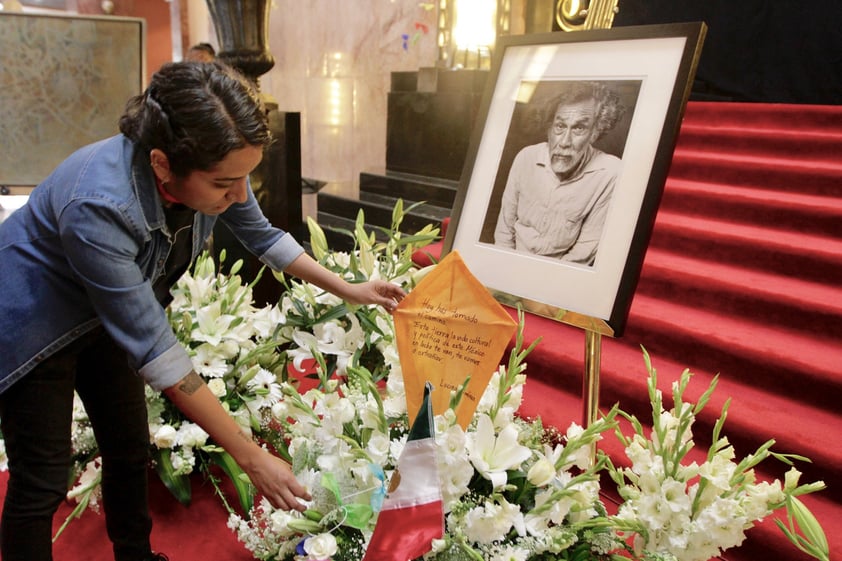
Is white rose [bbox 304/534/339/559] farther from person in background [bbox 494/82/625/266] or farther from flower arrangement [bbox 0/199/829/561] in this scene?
person in background [bbox 494/82/625/266]

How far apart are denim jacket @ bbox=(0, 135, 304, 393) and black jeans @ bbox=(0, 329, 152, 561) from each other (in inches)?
2.4

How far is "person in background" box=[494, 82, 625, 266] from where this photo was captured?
3.94 feet

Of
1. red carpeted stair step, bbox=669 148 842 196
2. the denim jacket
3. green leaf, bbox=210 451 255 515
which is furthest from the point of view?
red carpeted stair step, bbox=669 148 842 196

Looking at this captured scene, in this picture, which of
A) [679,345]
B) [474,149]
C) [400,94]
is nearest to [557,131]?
[474,149]

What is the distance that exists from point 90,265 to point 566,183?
90 cm

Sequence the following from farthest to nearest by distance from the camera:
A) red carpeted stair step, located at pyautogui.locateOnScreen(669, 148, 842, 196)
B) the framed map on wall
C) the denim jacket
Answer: red carpeted stair step, located at pyautogui.locateOnScreen(669, 148, 842, 196), the framed map on wall, the denim jacket

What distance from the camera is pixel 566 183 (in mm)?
1253

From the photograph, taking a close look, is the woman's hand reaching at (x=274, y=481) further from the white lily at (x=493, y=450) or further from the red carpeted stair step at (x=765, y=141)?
the red carpeted stair step at (x=765, y=141)

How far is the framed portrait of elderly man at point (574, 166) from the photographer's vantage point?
1134mm

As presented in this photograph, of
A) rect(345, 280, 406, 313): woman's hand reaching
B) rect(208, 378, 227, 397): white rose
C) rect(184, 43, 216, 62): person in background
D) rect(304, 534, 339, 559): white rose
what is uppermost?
rect(184, 43, 216, 62): person in background

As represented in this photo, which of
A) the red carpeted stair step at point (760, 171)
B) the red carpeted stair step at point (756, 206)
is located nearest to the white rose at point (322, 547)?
the red carpeted stair step at point (756, 206)

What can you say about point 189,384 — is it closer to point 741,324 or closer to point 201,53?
point 741,324

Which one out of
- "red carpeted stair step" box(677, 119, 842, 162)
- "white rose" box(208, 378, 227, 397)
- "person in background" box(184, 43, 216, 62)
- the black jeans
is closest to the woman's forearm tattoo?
the black jeans

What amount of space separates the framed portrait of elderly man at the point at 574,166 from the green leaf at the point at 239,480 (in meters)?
0.77
